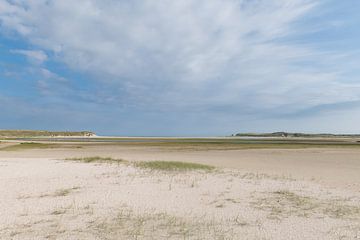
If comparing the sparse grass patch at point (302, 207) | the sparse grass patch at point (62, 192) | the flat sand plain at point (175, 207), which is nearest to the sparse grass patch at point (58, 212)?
the flat sand plain at point (175, 207)

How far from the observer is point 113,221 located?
8.99 meters

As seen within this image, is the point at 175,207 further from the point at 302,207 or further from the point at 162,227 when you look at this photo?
the point at 302,207

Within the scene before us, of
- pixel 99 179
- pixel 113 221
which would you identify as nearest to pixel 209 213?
pixel 113 221

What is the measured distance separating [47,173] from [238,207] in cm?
1180

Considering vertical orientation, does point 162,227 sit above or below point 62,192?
below

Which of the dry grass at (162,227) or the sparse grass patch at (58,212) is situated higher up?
the sparse grass patch at (58,212)

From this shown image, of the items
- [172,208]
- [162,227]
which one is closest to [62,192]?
[172,208]

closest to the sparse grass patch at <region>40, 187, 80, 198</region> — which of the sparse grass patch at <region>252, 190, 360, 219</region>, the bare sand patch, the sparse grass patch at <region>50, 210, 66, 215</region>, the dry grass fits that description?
the bare sand patch

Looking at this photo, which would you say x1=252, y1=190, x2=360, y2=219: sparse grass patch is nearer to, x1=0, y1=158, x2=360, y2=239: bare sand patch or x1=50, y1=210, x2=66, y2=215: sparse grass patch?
x1=0, y1=158, x2=360, y2=239: bare sand patch

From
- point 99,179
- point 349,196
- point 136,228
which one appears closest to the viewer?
point 136,228

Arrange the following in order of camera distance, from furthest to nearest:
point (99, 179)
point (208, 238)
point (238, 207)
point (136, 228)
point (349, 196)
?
1. point (99, 179)
2. point (349, 196)
3. point (238, 207)
4. point (136, 228)
5. point (208, 238)

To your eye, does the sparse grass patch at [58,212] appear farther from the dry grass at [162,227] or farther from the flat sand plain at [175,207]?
the dry grass at [162,227]

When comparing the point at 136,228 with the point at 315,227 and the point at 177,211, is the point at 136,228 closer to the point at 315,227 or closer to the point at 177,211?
the point at 177,211

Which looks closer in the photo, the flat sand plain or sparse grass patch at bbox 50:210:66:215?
the flat sand plain
